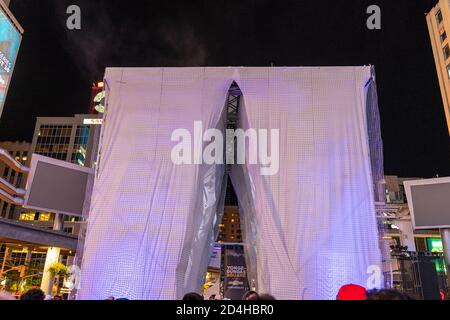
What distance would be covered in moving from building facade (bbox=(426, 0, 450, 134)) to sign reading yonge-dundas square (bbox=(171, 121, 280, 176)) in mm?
25351

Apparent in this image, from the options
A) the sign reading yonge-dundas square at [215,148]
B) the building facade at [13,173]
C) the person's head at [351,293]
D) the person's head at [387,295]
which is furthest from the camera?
the building facade at [13,173]

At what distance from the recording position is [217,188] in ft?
36.5

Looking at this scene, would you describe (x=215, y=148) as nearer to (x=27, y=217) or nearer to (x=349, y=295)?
(x=349, y=295)

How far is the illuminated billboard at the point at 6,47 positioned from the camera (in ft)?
81.7

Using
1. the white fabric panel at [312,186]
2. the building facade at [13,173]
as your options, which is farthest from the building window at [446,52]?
the building facade at [13,173]

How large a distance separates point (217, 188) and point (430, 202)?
7.36 m

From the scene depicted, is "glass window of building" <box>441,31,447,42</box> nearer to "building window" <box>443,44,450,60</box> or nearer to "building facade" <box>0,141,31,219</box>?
"building window" <box>443,44,450,60</box>

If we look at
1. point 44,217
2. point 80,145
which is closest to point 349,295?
point 44,217

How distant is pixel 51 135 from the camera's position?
56594 millimetres

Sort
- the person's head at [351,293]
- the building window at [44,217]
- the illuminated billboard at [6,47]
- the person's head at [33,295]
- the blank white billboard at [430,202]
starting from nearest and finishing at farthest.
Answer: the person's head at [351,293] < the person's head at [33,295] < the blank white billboard at [430,202] < the illuminated billboard at [6,47] < the building window at [44,217]

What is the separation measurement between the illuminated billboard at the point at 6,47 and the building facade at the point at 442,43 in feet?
103

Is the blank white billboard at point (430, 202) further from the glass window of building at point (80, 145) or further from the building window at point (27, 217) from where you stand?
the building window at point (27, 217)

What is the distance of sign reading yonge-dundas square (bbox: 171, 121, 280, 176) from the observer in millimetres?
9844
